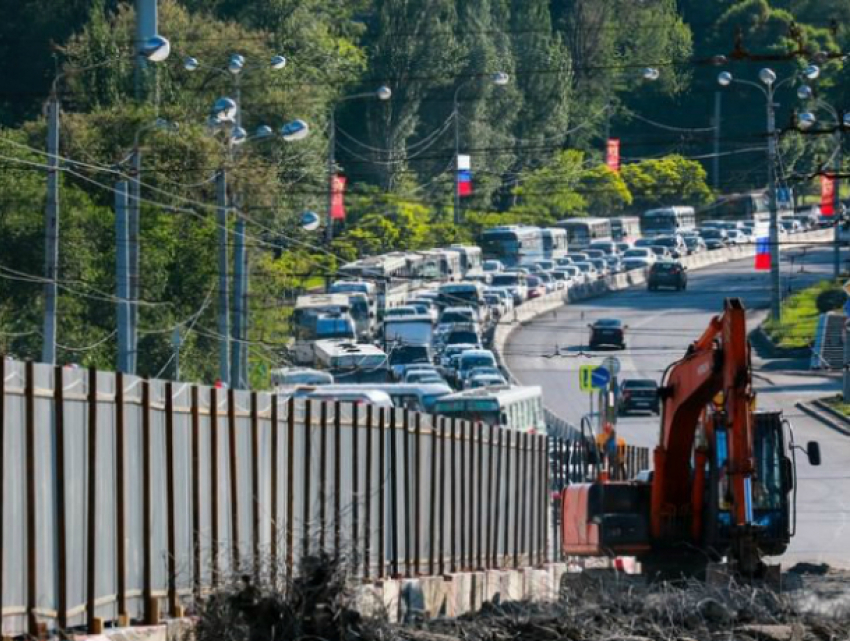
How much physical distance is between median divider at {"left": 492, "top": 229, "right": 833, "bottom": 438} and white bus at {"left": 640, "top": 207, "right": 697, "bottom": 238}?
2778 mm

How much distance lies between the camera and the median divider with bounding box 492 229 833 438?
79875mm

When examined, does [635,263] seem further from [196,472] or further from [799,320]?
[196,472]

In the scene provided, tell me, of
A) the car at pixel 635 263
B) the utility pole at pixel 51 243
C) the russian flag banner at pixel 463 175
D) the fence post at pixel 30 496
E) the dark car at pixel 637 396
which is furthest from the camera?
the car at pixel 635 263

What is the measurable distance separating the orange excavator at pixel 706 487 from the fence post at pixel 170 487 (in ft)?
27.0

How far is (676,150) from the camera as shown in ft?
424

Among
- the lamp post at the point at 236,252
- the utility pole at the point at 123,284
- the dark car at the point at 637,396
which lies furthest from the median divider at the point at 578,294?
the utility pole at the point at 123,284

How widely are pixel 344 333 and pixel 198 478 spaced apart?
61.8 metres

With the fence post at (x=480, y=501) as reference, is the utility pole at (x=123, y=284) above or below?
above

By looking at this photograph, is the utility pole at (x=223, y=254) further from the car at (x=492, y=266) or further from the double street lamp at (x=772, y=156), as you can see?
the car at (x=492, y=266)

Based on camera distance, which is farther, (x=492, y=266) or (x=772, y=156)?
(x=492, y=266)

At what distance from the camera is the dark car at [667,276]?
107m

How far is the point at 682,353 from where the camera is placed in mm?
86938

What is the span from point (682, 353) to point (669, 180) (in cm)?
3632

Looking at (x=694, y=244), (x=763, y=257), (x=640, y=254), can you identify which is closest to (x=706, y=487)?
(x=763, y=257)
